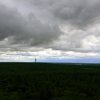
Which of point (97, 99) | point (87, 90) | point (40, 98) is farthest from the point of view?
point (87, 90)

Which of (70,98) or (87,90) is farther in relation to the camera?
(87,90)

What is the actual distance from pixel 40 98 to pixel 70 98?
5.58 metres

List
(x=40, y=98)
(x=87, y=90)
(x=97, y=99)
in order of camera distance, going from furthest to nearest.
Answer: (x=87, y=90), (x=97, y=99), (x=40, y=98)

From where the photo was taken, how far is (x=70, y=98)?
120 ft

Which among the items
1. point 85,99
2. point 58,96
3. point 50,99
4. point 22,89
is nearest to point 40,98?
point 50,99

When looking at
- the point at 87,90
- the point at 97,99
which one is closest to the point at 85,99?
the point at 97,99

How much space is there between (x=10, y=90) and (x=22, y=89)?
2.36 metres

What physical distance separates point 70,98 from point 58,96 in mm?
2393

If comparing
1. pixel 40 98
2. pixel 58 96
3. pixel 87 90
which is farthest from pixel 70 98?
pixel 87 90

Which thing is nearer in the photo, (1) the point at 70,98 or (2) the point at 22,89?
(1) the point at 70,98

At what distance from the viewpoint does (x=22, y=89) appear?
44.8 metres

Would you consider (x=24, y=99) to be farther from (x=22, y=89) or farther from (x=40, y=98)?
(x=22, y=89)

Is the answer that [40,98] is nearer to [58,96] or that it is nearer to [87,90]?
[58,96]

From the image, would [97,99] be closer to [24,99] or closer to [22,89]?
[24,99]
